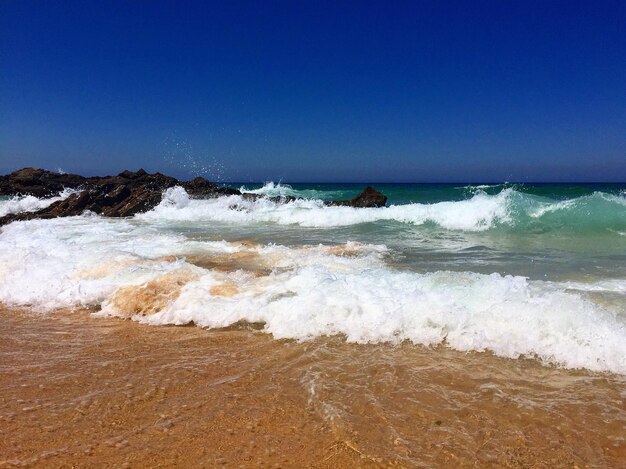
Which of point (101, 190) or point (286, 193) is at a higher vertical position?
point (101, 190)

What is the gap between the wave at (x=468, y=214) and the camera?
531 inches

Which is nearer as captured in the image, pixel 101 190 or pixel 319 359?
pixel 319 359

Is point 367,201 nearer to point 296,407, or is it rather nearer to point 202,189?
point 202,189

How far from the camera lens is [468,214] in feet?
50.2

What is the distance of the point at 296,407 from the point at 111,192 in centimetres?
2019

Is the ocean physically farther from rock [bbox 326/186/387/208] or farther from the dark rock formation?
the dark rock formation

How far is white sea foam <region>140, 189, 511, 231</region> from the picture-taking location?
15.2m

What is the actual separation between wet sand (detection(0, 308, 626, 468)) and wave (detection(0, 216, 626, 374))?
27 centimetres

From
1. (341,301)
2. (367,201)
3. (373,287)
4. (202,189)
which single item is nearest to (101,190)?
(202,189)

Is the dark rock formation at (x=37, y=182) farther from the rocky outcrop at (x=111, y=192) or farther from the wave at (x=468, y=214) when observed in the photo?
the wave at (x=468, y=214)

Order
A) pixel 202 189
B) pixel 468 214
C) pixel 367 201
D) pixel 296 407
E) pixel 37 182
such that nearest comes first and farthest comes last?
pixel 296 407 < pixel 468 214 < pixel 367 201 < pixel 202 189 < pixel 37 182

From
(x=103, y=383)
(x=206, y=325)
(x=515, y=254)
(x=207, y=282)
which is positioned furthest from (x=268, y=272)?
(x=515, y=254)

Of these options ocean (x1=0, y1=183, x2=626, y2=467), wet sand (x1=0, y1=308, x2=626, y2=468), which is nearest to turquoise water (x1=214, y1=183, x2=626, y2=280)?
ocean (x1=0, y1=183, x2=626, y2=467)

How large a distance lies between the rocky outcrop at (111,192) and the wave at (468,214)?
1.19 meters
